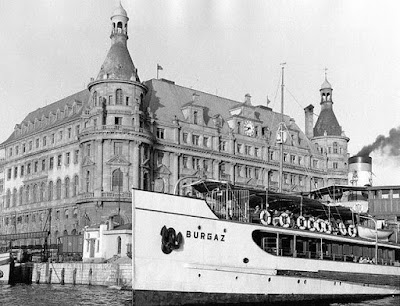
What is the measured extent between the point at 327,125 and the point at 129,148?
5055cm

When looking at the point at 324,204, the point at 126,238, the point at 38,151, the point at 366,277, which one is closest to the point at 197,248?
the point at 324,204


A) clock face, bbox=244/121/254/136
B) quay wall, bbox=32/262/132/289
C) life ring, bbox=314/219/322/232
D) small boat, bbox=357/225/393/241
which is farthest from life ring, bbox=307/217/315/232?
clock face, bbox=244/121/254/136

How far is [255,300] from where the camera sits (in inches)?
1665

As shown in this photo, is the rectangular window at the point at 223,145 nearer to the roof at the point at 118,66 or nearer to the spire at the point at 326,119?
the roof at the point at 118,66

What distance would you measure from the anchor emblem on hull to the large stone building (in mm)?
48956

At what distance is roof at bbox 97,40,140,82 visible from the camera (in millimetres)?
90887

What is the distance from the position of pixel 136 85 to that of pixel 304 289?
52497 mm

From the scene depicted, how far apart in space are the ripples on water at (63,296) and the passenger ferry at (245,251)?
7.54 m

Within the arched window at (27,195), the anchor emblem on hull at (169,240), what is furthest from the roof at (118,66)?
the anchor emblem on hull at (169,240)

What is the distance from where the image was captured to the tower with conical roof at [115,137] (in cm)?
8931

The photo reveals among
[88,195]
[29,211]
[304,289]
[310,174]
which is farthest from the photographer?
[310,174]

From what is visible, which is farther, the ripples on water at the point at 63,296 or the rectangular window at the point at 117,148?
the rectangular window at the point at 117,148

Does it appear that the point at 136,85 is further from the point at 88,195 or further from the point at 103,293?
the point at 103,293

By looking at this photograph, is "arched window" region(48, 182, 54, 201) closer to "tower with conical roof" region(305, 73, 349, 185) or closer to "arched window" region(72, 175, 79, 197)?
"arched window" region(72, 175, 79, 197)
